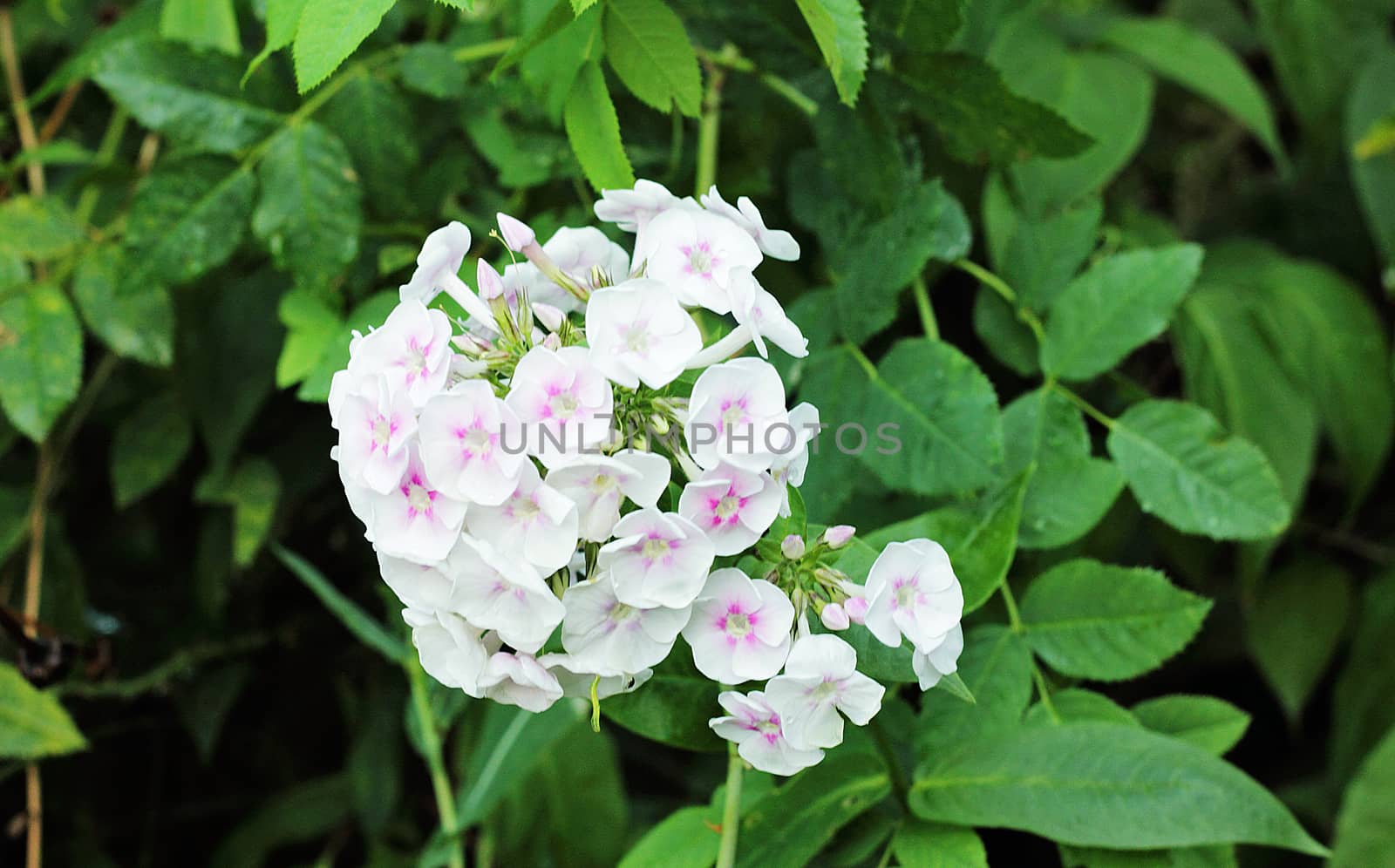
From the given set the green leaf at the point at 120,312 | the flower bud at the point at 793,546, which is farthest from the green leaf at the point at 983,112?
the green leaf at the point at 120,312

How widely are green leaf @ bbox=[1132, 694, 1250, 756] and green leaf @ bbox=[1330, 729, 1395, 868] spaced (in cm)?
45

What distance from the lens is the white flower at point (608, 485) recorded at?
701 mm

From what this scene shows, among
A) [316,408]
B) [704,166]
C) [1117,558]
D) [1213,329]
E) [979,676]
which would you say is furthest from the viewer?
[316,408]

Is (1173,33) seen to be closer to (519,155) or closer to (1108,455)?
(1108,455)

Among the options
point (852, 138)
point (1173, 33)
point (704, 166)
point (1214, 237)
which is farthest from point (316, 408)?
point (1214, 237)

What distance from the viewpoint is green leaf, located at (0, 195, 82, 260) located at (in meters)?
1.38

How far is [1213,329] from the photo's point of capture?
57.1 inches

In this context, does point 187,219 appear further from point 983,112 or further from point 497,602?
point 983,112

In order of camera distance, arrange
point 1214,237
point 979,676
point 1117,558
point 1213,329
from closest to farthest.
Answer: point 979,676 < point 1213,329 < point 1117,558 < point 1214,237

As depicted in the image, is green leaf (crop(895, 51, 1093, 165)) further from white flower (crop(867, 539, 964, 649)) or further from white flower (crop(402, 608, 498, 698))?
white flower (crop(402, 608, 498, 698))

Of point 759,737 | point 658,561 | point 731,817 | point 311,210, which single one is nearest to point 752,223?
point 658,561

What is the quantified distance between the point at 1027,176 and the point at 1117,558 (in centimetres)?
57

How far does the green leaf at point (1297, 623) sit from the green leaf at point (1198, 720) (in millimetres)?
605

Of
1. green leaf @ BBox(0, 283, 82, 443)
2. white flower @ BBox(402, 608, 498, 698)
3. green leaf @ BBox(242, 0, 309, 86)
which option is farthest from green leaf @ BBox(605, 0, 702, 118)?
green leaf @ BBox(0, 283, 82, 443)
